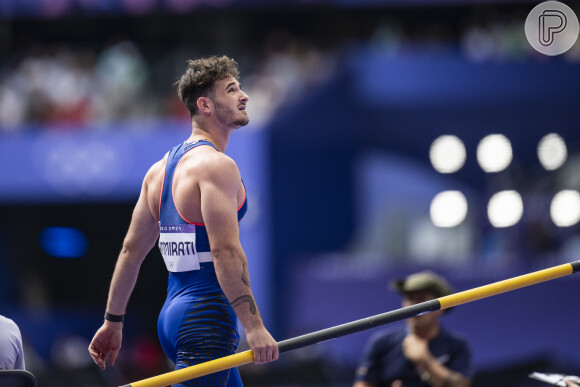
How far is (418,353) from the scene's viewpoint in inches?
226

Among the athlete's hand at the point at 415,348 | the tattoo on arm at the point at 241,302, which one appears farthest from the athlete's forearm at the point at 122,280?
the athlete's hand at the point at 415,348

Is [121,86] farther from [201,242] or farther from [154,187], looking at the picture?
[201,242]

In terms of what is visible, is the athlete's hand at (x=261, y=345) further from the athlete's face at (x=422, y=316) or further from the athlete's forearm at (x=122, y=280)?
the athlete's face at (x=422, y=316)

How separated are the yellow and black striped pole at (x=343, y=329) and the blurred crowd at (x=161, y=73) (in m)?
9.85

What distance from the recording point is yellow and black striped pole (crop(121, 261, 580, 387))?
13.3 feet

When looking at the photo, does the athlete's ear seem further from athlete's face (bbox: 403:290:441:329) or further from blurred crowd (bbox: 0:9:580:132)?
blurred crowd (bbox: 0:9:580:132)

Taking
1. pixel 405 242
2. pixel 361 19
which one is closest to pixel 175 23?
pixel 361 19

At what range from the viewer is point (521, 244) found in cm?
1355

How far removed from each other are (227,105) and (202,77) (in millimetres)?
183

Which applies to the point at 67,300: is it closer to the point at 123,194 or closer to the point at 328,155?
the point at 123,194

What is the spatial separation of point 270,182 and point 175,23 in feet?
17.8

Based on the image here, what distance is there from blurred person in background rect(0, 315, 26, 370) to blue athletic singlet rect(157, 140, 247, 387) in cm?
66

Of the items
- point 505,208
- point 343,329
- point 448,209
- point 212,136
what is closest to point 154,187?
point 212,136

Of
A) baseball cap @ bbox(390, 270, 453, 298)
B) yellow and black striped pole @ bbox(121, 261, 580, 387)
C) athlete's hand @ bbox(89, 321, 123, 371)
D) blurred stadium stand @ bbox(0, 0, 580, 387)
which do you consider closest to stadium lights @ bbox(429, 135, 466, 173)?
blurred stadium stand @ bbox(0, 0, 580, 387)
